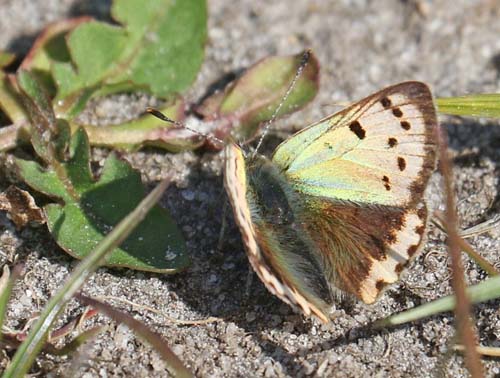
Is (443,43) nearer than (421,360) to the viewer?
No

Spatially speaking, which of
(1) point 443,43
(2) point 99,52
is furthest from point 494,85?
(2) point 99,52

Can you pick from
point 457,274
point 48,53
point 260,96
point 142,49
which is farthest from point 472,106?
point 48,53

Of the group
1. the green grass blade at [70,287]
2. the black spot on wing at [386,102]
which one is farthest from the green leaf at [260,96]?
the green grass blade at [70,287]

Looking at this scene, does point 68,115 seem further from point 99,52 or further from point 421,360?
point 421,360

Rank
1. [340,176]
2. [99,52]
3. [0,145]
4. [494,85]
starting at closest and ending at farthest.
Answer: [340,176] < [0,145] < [99,52] < [494,85]

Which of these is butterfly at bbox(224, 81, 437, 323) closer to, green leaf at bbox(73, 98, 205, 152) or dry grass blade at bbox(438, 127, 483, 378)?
green leaf at bbox(73, 98, 205, 152)

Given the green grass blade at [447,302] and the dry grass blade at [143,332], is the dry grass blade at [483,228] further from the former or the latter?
the dry grass blade at [143,332]

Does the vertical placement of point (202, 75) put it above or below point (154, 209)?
above
